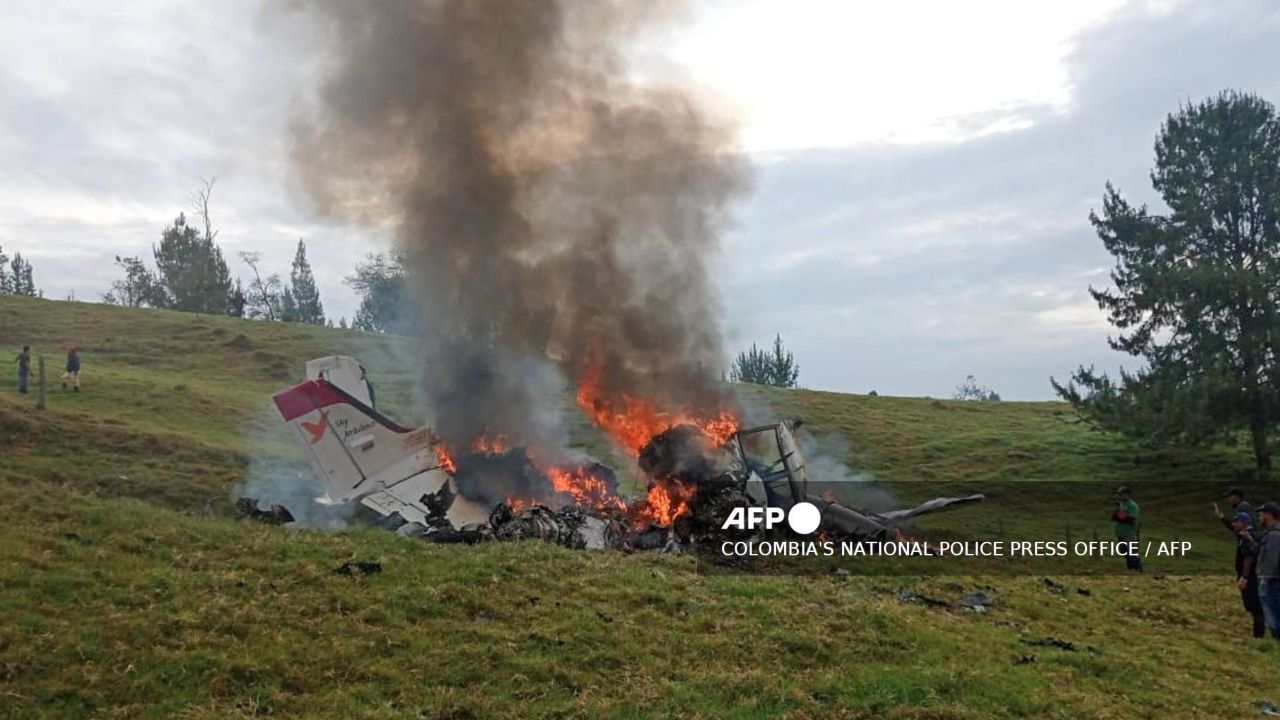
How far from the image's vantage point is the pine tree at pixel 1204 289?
89.1ft

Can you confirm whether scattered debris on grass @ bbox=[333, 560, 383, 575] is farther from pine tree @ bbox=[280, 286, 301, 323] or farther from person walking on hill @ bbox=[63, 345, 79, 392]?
pine tree @ bbox=[280, 286, 301, 323]

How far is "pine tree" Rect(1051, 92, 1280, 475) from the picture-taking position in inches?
1070

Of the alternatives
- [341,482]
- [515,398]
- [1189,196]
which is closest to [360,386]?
[341,482]

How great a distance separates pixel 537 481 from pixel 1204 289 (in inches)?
919

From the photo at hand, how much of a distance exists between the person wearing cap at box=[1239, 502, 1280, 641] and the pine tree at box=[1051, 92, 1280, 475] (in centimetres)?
1622

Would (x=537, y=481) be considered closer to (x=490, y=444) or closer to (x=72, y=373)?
(x=490, y=444)

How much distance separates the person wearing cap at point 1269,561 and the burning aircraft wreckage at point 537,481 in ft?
22.5

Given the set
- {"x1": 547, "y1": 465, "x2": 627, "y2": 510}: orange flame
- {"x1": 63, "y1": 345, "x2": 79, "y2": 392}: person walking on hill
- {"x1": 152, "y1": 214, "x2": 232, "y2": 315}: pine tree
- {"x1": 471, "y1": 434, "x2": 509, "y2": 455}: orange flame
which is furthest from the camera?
{"x1": 152, "y1": 214, "x2": 232, "y2": 315}: pine tree

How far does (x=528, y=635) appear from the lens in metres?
10.0

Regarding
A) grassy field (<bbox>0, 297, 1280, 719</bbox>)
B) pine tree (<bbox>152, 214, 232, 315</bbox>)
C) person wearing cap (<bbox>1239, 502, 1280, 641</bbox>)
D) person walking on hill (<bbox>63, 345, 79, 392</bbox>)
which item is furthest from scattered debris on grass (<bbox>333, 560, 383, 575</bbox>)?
pine tree (<bbox>152, 214, 232, 315</bbox>)

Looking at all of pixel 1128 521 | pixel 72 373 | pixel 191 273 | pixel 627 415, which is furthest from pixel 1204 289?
pixel 191 273

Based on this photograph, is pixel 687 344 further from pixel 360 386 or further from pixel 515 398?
pixel 360 386

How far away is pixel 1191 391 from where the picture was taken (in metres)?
27.2

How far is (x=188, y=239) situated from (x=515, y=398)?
247ft
